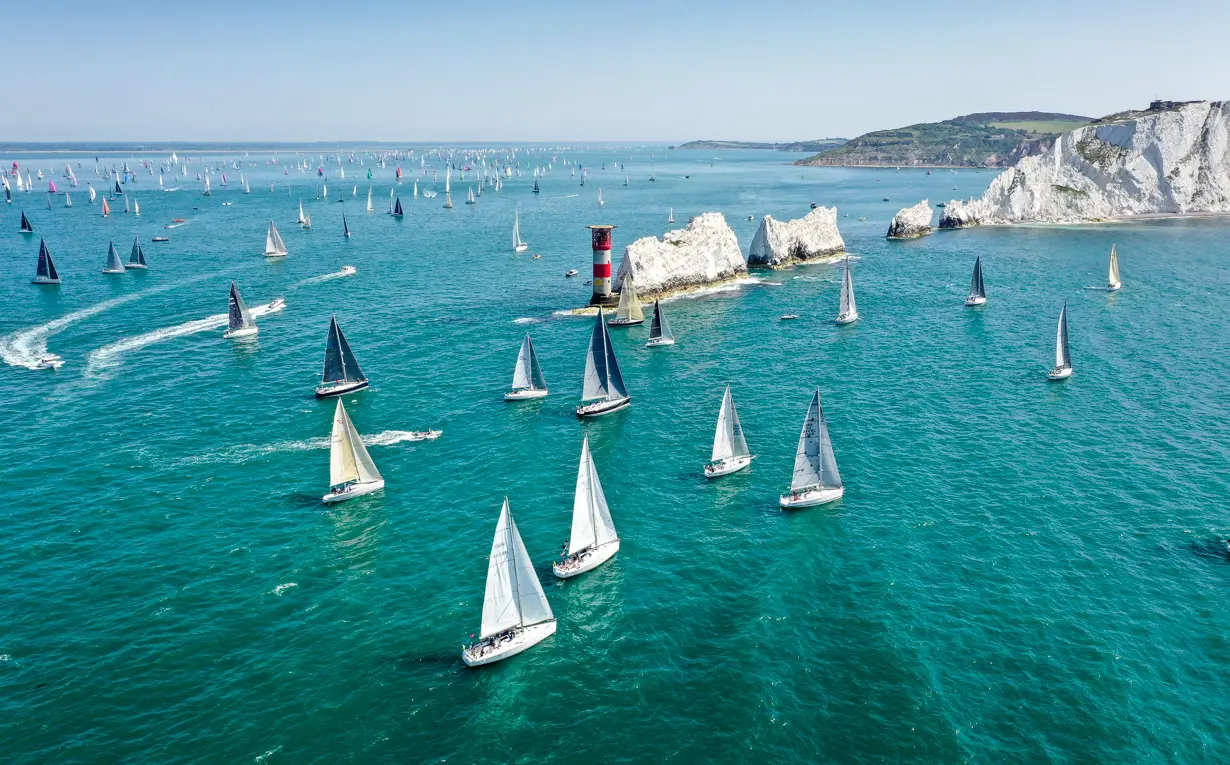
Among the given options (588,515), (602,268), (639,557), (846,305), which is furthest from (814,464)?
(602,268)

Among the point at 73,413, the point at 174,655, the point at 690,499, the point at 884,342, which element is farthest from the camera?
the point at 884,342

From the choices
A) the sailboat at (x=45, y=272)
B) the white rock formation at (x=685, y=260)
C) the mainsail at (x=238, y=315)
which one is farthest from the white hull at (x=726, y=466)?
the sailboat at (x=45, y=272)

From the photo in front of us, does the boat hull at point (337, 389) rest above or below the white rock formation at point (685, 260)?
below

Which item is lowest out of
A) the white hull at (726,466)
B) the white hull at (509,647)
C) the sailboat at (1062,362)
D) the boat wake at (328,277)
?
the white hull at (509,647)

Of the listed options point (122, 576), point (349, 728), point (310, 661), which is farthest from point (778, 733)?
point (122, 576)

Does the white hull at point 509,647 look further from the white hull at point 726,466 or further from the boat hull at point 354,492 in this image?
the white hull at point 726,466

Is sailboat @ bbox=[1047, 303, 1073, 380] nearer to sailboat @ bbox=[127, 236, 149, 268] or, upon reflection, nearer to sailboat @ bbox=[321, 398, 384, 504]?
sailboat @ bbox=[321, 398, 384, 504]

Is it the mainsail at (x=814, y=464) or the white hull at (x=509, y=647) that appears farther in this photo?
the mainsail at (x=814, y=464)

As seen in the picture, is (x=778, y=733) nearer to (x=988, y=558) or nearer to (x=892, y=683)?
(x=892, y=683)
